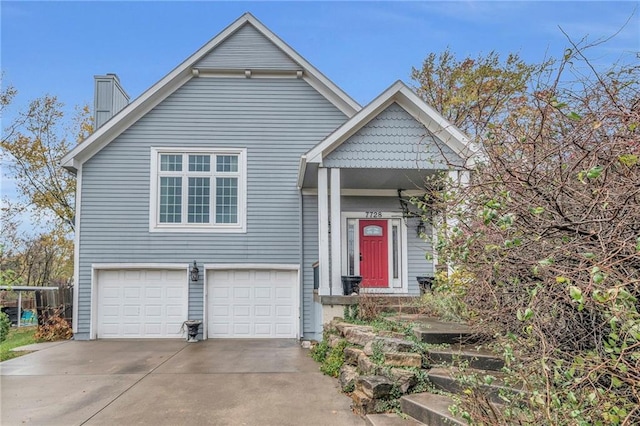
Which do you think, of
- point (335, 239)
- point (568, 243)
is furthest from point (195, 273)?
point (568, 243)

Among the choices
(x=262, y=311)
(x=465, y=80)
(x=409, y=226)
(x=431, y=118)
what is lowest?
(x=262, y=311)

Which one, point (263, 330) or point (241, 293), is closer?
point (263, 330)

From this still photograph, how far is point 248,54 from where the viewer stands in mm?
10336

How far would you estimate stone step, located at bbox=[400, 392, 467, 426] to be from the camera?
3277 mm

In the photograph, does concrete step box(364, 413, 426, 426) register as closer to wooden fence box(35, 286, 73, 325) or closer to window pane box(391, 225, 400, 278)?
window pane box(391, 225, 400, 278)

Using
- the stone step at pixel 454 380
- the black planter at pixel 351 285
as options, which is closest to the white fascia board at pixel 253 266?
the black planter at pixel 351 285

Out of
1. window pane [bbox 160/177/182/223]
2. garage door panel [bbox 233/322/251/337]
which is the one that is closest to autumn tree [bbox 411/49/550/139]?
window pane [bbox 160/177/182/223]

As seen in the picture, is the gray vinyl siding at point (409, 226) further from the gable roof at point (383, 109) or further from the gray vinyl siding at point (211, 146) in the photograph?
the gable roof at point (383, 109)

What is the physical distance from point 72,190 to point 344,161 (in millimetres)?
13414

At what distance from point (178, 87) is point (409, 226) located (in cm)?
698

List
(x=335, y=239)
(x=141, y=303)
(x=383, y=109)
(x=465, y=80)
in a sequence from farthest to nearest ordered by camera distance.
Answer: (x=465, y=80), (x=141, y=303), (x=383, y=109), (x=335, y=239)

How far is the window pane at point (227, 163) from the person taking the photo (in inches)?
397

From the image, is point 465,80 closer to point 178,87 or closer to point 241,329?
point 178,87

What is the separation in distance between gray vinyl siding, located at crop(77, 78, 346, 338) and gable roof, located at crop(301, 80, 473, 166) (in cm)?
273
